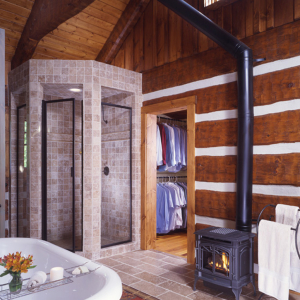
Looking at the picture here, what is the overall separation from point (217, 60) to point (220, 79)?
0.83 feet

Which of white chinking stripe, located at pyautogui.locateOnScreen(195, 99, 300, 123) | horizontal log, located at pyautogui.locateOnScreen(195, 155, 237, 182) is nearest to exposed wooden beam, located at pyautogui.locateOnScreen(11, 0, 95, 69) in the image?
white chinking stripe, located at pyautogui.locateOnScreen(195, 99, 300, 123)

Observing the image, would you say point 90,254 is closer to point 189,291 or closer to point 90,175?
point 90,175

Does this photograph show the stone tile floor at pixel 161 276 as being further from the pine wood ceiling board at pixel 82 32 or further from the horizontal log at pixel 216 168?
the pine wood ceiling board at pixel 82 32

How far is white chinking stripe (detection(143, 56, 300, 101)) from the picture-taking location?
10.5ft

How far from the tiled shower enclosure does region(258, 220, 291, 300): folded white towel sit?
2227mm

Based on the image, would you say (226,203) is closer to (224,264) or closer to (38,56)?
(224,264)

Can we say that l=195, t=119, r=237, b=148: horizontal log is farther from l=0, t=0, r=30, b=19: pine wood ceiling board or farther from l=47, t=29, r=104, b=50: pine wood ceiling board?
l=0, t=0, r=30, b=19: pine wood ceiling board

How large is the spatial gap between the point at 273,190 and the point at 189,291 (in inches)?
54.1

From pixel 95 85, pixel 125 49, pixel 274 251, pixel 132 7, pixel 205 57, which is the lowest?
pixel 274 251

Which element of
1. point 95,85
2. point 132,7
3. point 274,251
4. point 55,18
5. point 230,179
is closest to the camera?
point 274,251

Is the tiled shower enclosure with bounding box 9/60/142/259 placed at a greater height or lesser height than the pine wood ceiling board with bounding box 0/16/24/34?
lesser

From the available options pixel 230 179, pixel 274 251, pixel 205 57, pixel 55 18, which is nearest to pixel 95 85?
pixel 55 18

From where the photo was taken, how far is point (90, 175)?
416cm

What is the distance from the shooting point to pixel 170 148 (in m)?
5.43
